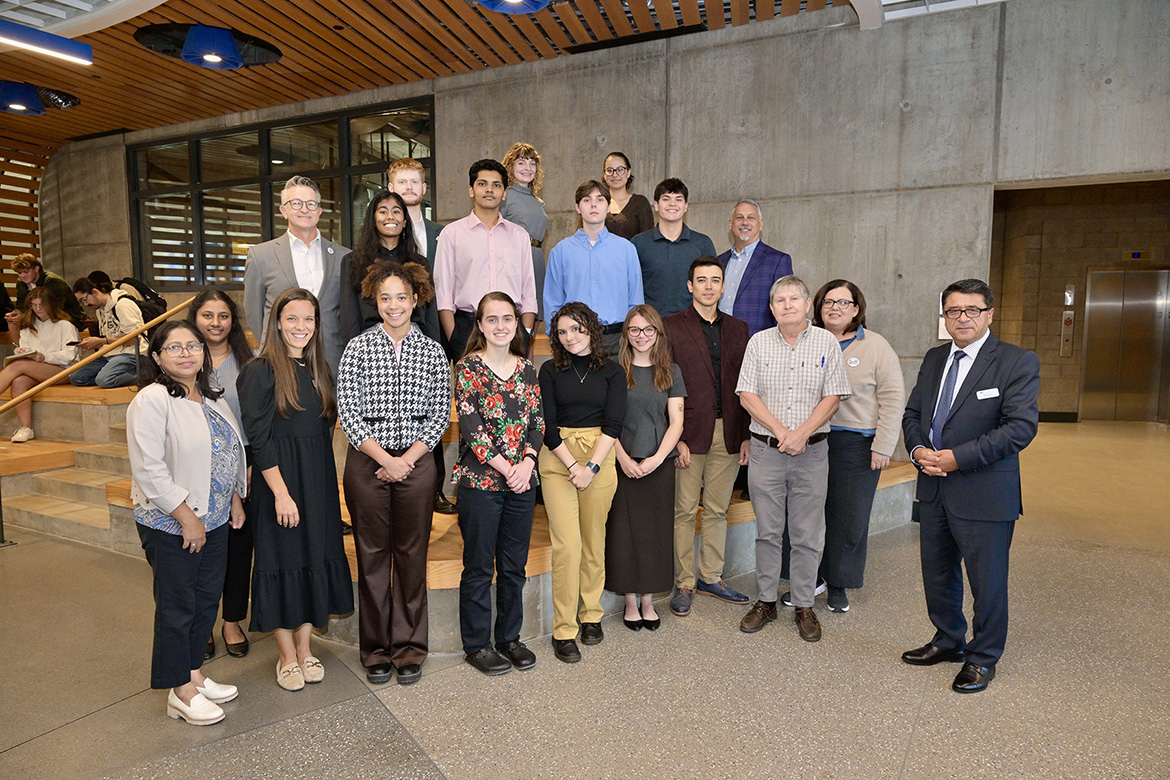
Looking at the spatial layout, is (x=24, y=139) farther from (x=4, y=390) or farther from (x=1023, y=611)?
(x=1023, y=611)

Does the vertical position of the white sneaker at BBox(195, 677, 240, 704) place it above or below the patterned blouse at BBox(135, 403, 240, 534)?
below

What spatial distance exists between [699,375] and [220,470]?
220 centimetres

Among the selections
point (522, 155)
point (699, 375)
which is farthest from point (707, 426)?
point (522, 155)

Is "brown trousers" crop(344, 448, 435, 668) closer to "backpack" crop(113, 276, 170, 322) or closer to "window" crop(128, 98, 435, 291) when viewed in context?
"backpack" crop(113, 276, 170, 322)

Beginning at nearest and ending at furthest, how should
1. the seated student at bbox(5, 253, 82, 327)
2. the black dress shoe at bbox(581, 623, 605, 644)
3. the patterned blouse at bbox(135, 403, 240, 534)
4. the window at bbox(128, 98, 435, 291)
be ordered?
the patterned blouse at bbox(135, 403, 240, 534)
the black dress shoe at bbox(581, 623, 605, 644)
the seated student at bbox(5, 253, 82, 327)
the window at bbox(128, 98, 435, 291)

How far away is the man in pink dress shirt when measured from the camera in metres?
3.45

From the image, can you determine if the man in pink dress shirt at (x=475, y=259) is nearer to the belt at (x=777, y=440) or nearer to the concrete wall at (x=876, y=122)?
the belt at (x=777, y=440)

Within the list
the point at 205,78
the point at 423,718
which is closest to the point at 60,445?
the point at 205,78

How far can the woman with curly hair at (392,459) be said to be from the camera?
271 centimetres

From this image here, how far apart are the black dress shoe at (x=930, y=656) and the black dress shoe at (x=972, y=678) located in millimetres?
169

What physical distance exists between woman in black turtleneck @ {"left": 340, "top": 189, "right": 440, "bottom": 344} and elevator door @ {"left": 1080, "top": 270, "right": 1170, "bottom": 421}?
10.7 metres

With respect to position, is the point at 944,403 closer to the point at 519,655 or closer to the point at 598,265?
the point at 598,265

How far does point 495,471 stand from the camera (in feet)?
9.48

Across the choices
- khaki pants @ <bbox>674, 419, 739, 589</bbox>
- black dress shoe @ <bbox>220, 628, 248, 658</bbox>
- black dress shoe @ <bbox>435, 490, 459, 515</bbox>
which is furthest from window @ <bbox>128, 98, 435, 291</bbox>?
black dress shoe @ <bbox>220, 628, 248, 658</bbox>
